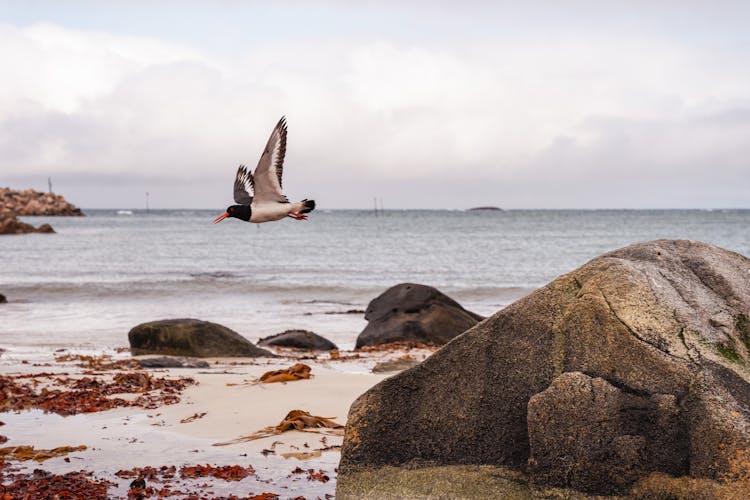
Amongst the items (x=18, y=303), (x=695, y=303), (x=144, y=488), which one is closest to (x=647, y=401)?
(x=695, y=303)

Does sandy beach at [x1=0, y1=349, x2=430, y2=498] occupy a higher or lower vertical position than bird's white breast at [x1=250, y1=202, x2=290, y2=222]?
lower

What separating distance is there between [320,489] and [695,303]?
316 cm

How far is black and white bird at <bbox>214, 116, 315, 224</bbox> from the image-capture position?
8898 mm

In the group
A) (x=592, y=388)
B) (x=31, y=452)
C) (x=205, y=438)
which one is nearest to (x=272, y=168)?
(x=205, y=438)

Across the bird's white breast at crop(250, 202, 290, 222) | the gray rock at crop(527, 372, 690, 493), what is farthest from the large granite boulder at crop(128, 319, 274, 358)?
the gray rock at crop(527, 372, 690, 493)

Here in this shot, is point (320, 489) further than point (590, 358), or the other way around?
point (320, 489)

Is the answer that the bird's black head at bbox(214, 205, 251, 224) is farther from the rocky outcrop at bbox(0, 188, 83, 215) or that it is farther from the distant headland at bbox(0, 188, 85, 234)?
the rocky outcrop at bbox(0, 188, 83, 215)

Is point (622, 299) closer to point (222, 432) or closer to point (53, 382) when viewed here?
point (222, 432)

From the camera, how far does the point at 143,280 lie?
118 ft

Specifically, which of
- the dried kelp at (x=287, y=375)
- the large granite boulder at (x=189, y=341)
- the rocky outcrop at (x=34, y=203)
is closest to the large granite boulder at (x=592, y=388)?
the dried kelp at (x=287, y=375)

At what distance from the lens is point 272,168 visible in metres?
9.11

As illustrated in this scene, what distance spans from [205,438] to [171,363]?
5188 mm

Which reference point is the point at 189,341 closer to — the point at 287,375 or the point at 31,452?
the point at 287,375

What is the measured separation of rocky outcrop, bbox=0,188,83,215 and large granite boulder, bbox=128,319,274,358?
13236cm
